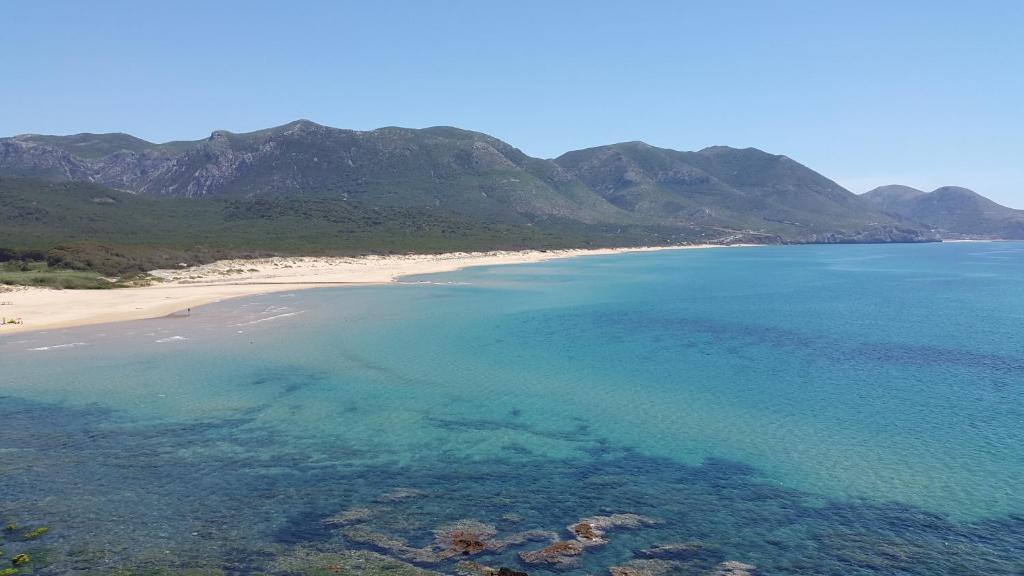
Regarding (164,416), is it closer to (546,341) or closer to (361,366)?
(361,366)

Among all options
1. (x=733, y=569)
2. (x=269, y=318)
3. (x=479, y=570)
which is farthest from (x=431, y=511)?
(x=269, y=318)

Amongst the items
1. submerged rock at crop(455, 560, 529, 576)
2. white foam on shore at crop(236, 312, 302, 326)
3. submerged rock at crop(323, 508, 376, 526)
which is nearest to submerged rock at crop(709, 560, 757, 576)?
submerged rock at crop(455, 560, 529, 576)

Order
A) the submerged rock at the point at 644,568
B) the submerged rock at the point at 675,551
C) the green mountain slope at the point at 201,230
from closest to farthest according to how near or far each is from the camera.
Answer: the submerged rock at the point at 644,568, the submerged rock at the point at 675,551, the green mountain slope at the point at 201,230

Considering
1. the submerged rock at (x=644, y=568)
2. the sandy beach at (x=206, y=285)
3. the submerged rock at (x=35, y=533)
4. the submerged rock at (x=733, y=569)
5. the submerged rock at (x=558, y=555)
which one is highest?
the sandy beach at (x=206, y=285)

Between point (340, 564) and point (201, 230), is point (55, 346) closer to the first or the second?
point (340, 564)

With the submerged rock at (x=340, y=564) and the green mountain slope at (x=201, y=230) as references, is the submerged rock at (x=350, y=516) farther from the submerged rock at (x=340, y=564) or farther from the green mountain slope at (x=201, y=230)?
the green mountain slope at (x=201, y=230)

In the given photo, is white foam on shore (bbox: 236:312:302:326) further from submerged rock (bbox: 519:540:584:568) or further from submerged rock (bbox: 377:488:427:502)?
submerged rock (bbox: 519:540:584:568)

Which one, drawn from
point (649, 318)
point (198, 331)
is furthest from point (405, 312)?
point (649, 318)

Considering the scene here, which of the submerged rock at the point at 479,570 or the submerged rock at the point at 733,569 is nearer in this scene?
the submerged rock at the point at 479,570

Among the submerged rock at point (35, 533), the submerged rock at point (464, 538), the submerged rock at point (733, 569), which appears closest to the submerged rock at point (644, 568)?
the submerged rock at point (733, 569)
